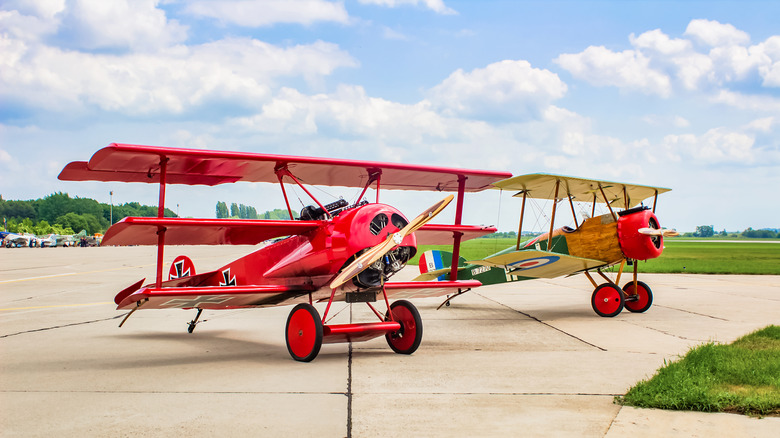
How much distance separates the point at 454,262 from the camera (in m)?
9.04

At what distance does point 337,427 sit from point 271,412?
71 cm

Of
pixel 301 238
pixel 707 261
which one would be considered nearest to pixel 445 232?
pixel 301 238

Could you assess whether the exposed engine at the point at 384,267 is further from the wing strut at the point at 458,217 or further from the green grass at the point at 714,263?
the green grass at the point at 714,263

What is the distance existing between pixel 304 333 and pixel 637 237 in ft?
25.0

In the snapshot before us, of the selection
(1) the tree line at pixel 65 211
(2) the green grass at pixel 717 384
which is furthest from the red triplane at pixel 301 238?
(1) the tree line at pixel 65 211

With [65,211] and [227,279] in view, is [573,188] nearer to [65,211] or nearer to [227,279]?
[227,279]

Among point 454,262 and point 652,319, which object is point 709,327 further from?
point 454,262

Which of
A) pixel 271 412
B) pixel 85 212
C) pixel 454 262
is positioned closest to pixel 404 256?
pixel 454 262

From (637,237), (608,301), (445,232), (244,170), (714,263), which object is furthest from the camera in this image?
(714,263)

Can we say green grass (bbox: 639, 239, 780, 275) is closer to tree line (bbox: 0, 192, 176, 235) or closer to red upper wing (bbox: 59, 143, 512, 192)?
red upper wing (bbox: 59, 143, 512, 192)

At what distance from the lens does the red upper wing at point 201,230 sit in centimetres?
677

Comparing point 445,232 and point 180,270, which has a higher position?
point 445,232

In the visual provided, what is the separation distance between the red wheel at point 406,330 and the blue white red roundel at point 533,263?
16.6ft

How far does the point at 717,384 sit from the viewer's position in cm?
538
